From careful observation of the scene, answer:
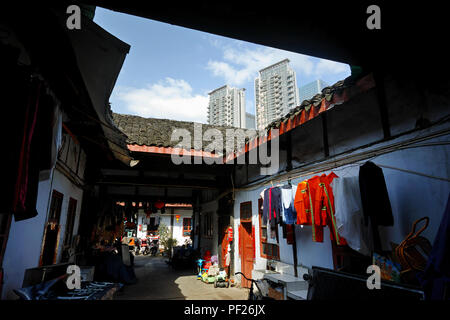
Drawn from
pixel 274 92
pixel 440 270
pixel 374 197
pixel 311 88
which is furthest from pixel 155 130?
pixel 311 88

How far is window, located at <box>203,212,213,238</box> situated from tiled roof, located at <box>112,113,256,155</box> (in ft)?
17.1

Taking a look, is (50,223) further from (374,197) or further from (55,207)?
(374,197)

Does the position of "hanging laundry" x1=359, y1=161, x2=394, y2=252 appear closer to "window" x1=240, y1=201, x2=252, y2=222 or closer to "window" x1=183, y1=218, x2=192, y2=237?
"window" x1=240, y1=201, x2=252, y2=222

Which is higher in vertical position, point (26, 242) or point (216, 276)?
point (26, 242)

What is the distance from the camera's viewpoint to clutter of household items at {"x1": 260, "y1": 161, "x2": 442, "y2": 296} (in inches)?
121

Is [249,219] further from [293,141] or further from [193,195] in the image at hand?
[193,195]

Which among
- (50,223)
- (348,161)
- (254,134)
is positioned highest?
(254,134)

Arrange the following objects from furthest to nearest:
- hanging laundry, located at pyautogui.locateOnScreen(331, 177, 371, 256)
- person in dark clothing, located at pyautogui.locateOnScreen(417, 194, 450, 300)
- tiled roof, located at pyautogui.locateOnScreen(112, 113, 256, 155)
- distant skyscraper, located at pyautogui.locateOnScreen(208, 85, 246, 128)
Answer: distant skyscraper, located at pyautogui.locateOnScreen(208, 85, 246, 128)
tiled roof, located at pyautogui.locateOnScreen(112, 113, 256, 155)
hanging laundry, located at pyautogui.locateOnScreen(331, 177, 371, 256)
person in dark clothing, located at pyautogui.locateOnScreen(417, 194, 450, 300)

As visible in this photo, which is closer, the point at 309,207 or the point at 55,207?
the point at 309,207

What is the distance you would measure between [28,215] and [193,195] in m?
13.3

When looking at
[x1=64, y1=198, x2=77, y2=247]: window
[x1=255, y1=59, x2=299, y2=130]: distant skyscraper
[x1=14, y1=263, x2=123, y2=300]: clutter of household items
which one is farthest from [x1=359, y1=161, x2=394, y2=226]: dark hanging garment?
[x1=255, y1=59, x2=299, y2=130]: distant skyscraper

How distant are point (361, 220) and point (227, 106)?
72.1m

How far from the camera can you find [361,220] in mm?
3732
